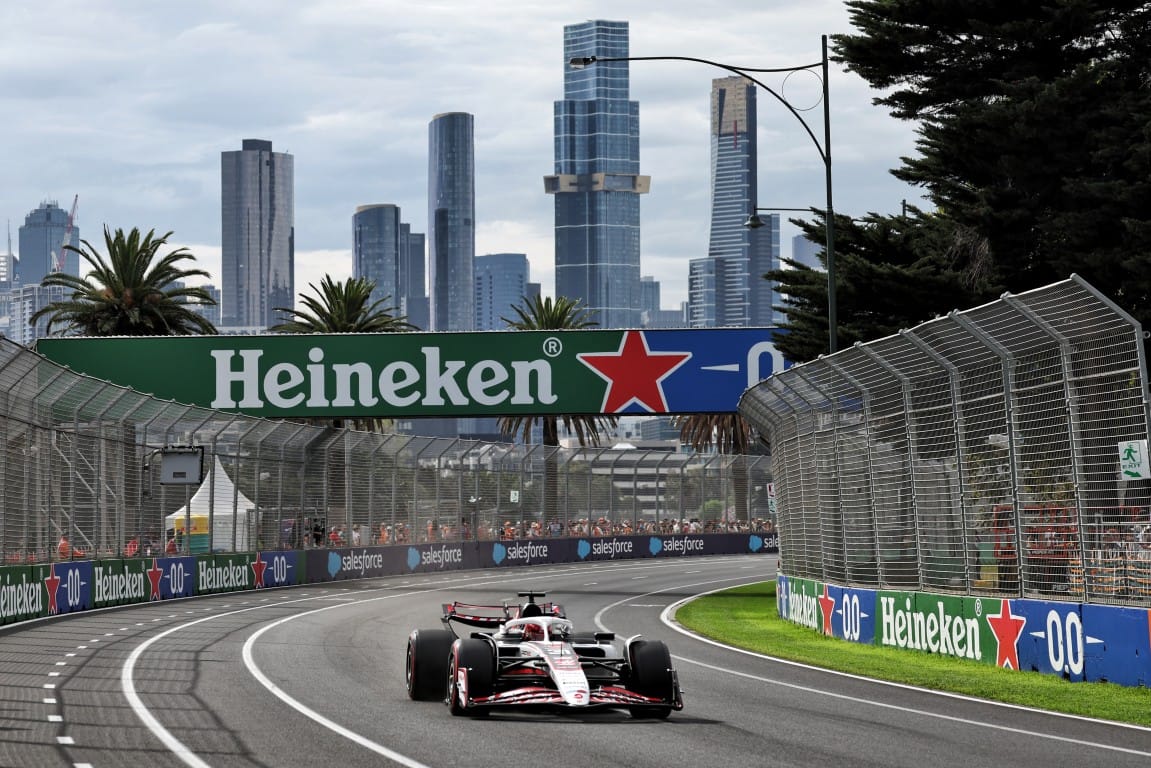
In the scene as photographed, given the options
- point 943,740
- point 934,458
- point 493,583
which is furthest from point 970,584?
point 493,583

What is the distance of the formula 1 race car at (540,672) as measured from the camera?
13.0 m

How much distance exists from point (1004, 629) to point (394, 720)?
731 cm

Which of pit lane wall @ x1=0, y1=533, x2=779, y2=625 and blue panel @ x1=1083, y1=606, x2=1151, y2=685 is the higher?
pit lane wall @ x1=0, y1=533, x2=779, y2=625

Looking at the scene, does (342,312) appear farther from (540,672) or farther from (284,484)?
(540,672)

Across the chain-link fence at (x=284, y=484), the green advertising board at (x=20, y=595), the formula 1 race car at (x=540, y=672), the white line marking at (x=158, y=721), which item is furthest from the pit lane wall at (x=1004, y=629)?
the chain-link fence at (x=284, y=484)

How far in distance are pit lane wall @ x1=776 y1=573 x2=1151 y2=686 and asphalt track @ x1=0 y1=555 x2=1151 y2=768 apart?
154cm

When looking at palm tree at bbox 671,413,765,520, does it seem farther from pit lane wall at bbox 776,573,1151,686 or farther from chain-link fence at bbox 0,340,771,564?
pit lane wall at bbox 776,573,1151,686

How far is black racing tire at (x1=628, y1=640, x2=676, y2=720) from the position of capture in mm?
13320

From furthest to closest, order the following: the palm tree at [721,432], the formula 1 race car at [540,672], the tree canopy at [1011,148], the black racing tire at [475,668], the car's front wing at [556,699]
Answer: the palm tree at [721,432] < the tree canopy at [1011,148] < the black racing tire at [475,668] < the formula 1 race car at [540,672] < the car's front wing at [556,699]

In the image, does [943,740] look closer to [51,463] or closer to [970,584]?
[970,584]

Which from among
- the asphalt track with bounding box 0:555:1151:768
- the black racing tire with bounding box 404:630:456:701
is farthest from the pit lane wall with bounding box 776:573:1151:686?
the black racing tire with bounding box 404:630:456:701

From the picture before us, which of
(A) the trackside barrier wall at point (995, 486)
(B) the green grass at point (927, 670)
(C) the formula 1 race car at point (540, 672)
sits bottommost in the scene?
(B) the green grass at point (927, 670)

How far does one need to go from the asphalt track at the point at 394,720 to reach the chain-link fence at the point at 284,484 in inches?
231

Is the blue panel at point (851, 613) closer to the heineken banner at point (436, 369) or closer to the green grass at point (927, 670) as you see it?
the green grass at point (927, 670)
